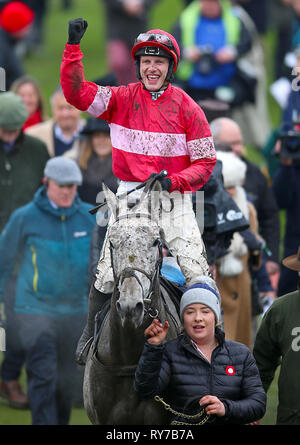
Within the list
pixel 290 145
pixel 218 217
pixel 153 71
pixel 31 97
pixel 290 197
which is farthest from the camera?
pixel 31 97

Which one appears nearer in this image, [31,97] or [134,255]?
[134,255]

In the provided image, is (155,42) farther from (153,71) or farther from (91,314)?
(91,314)

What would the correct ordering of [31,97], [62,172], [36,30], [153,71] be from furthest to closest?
[36,30] → [31,97] → [62,172] → [153,71]

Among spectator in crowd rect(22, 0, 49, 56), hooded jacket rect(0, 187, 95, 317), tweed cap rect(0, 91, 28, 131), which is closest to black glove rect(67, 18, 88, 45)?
hooded jacket rect(0, 187, 95, 317)

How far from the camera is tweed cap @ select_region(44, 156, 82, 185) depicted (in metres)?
9.55

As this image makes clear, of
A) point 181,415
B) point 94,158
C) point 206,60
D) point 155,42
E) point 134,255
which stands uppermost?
point 206,60

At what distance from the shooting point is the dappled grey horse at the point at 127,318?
606 centimetres

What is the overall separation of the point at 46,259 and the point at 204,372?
344cm

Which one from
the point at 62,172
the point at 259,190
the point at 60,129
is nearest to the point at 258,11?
the point at 60,129

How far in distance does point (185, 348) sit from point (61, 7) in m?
20.8

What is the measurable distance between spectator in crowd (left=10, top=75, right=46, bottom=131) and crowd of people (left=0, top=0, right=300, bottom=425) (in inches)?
0.7

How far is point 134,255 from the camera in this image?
241 inches
